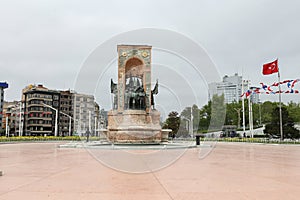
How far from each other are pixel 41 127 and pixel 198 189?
270 ft

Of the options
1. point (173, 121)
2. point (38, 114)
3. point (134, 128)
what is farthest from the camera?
point (38, 114)

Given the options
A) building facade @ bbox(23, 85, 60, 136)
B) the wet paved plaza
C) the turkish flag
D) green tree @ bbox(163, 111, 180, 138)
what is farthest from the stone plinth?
building facade @ bbox(23, 85, 60, 136)

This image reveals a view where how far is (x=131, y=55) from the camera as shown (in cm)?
3225

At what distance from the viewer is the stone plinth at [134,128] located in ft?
84.5

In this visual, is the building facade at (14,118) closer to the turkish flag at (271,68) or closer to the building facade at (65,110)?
the building facade at (65,110)

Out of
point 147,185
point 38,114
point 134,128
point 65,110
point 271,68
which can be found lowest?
point 147,185

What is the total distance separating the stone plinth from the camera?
25.8 meters

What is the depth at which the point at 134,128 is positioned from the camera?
25.5m

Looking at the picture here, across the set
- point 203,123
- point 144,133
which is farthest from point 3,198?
point 203,123

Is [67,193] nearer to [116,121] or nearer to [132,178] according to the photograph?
[132,178]

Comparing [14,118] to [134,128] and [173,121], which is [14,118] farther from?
[134,128]

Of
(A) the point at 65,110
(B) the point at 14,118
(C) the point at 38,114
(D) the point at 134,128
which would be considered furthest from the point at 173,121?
(B) the point at 14,118

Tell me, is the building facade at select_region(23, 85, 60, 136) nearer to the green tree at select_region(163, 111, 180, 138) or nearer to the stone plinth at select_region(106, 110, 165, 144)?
the green tree at select_region(163, 111, 180, 138)

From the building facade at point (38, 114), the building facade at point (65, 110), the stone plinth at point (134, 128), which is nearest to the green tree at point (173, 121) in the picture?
the stone plinth at point (134, 128)
